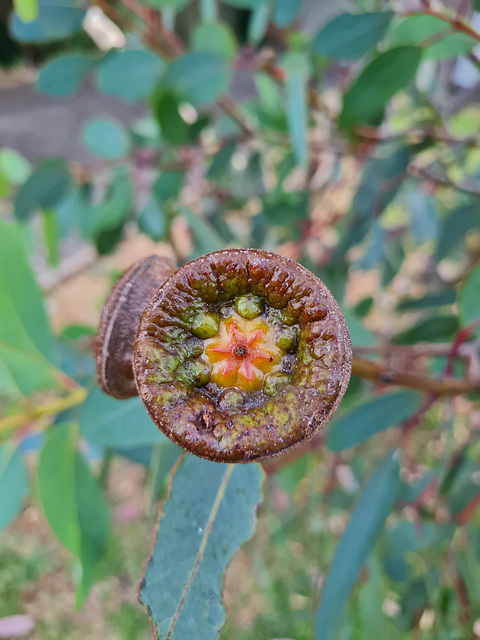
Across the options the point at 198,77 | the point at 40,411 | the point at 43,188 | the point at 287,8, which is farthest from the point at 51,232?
the point at 287,8

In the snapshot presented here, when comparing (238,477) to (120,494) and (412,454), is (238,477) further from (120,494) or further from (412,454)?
(120,494)

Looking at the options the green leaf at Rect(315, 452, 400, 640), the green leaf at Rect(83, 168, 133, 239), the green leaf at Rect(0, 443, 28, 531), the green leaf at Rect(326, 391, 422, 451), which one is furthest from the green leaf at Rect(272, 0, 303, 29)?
the green leaf at Rect(0, 443, 28, 531)

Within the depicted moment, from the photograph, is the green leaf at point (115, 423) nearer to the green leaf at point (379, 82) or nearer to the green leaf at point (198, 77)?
the green leaf at point (379, 82)

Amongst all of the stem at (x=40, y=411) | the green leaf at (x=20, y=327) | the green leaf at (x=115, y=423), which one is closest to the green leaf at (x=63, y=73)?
the green leaf at (x=20, y=327)

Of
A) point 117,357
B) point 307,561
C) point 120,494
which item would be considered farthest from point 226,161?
point 120,494

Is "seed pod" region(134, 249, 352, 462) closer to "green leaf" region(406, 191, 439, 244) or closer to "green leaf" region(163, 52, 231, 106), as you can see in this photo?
"green leaf" region(163, 52, 231, 106)

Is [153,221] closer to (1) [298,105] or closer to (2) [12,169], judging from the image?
(1) [298,105]
